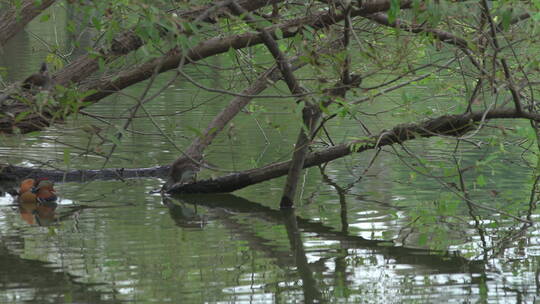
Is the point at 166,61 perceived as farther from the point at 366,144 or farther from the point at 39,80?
the point at 366,144

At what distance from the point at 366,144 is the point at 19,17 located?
3.36 m

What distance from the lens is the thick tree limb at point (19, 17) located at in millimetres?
7597

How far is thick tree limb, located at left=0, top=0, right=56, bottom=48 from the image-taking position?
299 inches

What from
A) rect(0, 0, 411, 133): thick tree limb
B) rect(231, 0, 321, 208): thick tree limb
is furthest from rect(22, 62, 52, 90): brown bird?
rect(231, 0, 321, 208): thick tree limb

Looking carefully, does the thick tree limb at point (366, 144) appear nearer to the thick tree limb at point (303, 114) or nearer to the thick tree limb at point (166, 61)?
the thick tree limb at point (303, 114)

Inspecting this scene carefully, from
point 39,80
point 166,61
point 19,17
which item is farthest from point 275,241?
point 19,17

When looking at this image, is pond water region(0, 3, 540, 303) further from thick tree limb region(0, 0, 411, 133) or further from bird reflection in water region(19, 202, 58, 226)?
thick tree limb region(0, 0, 411, 133)

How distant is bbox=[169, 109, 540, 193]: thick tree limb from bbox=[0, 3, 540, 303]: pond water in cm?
19

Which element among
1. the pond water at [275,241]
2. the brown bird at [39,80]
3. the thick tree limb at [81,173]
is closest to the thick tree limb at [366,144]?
the pond water at [275,241]

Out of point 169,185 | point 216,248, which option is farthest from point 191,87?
point 216,248

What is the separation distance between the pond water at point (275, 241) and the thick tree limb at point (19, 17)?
1.53 ft

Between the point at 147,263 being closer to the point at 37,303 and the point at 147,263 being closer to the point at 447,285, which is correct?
the point at 37,303

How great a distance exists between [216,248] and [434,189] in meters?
3.42

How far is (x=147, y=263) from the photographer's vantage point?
268 inches
